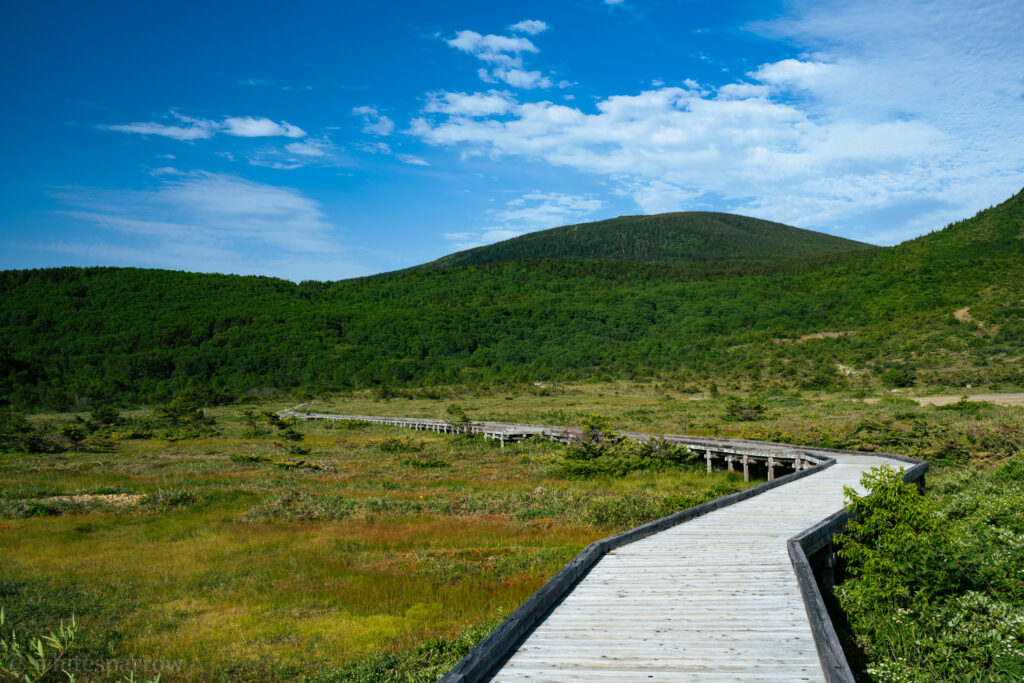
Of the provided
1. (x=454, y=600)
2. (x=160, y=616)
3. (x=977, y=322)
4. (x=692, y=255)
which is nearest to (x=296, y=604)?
(x=160, y=616)

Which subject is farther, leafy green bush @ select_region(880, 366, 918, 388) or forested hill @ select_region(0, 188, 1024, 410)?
forested hill @ select_region(0, 188, 1024, 410)

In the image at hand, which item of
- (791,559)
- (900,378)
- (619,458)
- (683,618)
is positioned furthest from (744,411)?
(683,618)

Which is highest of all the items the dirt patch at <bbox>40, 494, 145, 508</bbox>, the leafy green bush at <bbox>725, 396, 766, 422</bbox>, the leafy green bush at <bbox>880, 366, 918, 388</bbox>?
the leafy green bush at <bbox>880, 366, 918, 388</bbox>

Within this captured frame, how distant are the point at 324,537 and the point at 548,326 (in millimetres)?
113768

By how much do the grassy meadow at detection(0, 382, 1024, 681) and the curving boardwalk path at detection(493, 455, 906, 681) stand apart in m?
1.79

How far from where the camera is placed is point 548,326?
12744 cm

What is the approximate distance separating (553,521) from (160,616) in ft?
29.1

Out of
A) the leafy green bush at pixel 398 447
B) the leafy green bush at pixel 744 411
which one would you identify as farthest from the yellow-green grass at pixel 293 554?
the leafy green bush at pixel 744 411

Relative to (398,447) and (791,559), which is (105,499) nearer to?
(398,447)

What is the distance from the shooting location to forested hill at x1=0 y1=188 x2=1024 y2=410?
65.5 meters

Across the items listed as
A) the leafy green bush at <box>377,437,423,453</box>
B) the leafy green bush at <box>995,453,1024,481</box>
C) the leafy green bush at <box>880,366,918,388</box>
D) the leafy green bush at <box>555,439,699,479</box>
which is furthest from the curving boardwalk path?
the leafy green bush at <box>880,366,918,388</box>

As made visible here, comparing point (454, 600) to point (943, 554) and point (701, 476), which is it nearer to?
point (943, 554)

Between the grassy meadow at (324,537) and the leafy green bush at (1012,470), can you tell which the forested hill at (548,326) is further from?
the grassy meadow at (324,537)

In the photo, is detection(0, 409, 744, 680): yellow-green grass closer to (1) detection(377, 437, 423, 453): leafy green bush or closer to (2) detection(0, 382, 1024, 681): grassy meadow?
(2) detection(0, 382, 1024, 681): grassy meadow
